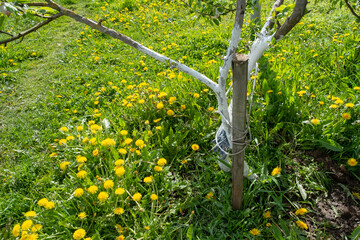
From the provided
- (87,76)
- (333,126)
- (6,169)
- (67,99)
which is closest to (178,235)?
(333,126)

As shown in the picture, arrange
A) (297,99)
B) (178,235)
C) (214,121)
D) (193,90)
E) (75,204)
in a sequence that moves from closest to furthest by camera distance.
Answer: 1. (178,235)
2. (75,204)
3. (297,99)
4. (214,121)
5. (193,90)

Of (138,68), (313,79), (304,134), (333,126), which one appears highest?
(313,79)

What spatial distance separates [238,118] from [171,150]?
0.97 m

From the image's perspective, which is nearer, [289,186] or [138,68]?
[289,186]

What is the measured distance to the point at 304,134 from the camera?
92.4 inches

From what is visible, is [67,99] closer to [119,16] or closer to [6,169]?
[6,169]

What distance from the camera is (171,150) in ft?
8.07

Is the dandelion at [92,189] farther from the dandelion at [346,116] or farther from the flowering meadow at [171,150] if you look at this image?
the dandelion at [346,116]

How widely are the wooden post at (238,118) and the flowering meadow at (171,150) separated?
179 millimetres

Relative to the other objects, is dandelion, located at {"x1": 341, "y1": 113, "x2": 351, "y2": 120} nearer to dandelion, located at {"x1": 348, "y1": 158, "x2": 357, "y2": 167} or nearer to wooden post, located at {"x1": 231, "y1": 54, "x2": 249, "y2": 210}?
dandelion, located at {"x1": 348, "y1": 158, "x2": 357, "y2": 167}

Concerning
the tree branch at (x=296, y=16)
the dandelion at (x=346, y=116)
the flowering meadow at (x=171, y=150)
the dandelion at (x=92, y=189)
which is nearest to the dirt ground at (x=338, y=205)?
the flowering meadow at (x=171, y=150)

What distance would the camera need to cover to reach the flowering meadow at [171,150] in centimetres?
194

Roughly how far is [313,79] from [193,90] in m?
1.35

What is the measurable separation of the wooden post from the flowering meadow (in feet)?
0.59
